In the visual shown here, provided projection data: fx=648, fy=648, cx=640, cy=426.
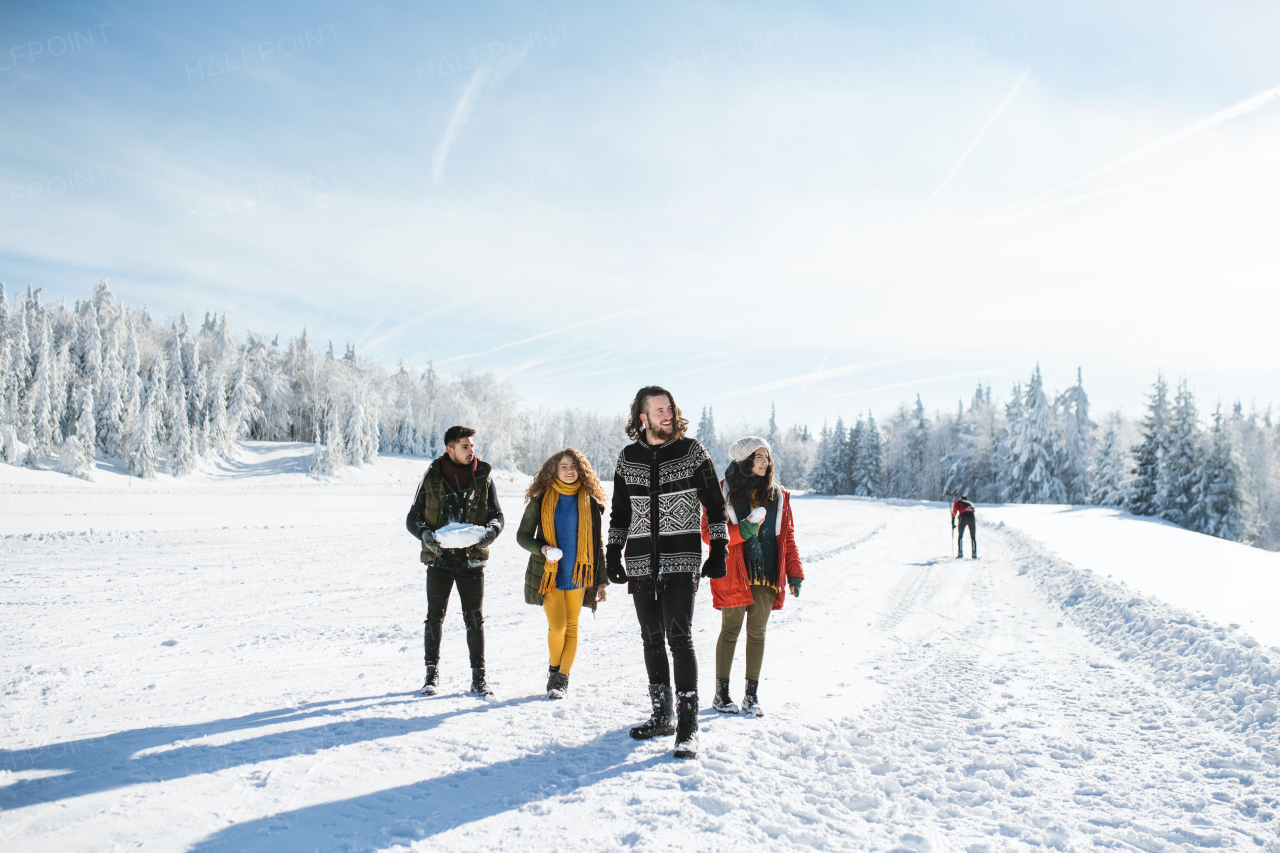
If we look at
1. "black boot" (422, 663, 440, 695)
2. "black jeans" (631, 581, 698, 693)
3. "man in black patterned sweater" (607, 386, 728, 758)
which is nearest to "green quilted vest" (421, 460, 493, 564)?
"black boot" (422, 663, 440, 695)

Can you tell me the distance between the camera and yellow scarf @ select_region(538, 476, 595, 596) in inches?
196

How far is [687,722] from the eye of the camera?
3.82 metres

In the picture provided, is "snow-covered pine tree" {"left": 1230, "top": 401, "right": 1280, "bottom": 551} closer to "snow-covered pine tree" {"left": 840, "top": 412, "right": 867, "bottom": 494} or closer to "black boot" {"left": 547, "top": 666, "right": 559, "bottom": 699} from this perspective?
"snow-covered pine tree" {"left": 840, "top": 412, "right": 867, "bottom": 494}

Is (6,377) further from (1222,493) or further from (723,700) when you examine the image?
(1222,493)

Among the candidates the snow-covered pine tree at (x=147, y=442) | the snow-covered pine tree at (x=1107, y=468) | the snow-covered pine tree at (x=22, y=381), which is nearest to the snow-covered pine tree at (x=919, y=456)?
the snow-covered pine tree at (x=1107, y=468)

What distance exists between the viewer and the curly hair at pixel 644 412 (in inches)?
158

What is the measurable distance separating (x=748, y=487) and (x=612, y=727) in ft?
6.11

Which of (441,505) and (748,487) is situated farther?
(441,505)

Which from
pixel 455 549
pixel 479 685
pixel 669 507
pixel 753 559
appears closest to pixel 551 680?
pixel 479 685

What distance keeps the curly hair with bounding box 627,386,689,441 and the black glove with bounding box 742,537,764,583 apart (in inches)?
43.7

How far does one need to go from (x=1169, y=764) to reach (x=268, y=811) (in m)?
5.09

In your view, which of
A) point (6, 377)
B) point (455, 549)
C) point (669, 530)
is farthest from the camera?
point (6, 377)

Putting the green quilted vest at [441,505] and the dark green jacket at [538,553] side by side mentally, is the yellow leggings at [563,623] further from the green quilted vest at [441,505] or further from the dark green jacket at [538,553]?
the green quilted vest at [441,505]

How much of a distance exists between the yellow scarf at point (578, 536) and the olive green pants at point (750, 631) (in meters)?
1.08
